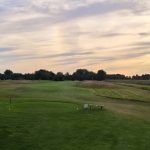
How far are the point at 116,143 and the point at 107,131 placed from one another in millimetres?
4596

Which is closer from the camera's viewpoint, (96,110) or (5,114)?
(5,114)

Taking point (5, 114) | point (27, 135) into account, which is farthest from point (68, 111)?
point (27, 135)

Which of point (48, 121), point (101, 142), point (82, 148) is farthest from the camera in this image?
point (48, 121)

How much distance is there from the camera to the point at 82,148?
29.6 m

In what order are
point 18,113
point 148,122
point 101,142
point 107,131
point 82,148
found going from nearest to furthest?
point 82,148 → point 101,142 → point 107,131 → point 148,122 → point 18,113

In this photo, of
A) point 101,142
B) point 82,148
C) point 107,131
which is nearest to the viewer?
point 82,148

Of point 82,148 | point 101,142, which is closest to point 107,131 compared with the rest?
point 101,142

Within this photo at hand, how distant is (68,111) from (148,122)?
1022cm

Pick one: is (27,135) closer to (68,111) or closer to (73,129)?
(73,129)

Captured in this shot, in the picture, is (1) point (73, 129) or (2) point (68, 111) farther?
(2) point (68, 111)

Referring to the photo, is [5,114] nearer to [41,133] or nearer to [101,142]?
[41,133]

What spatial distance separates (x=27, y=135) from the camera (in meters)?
33.7

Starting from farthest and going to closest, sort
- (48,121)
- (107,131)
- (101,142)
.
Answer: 1. (48,121)
2. (107,131)
3. (101,142)

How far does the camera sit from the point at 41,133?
34562mm
